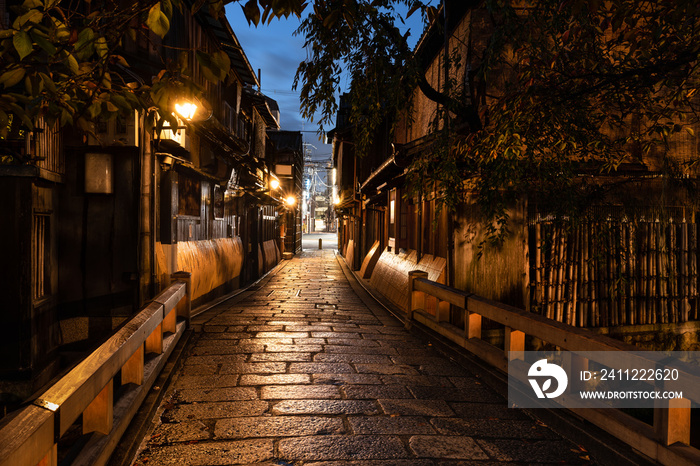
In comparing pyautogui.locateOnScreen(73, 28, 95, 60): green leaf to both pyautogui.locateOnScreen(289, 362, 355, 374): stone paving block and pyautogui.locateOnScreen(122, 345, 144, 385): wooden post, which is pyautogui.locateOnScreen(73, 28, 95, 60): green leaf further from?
pyautogui.locateOnScreen(289, 362, 355, 374): stone paving block

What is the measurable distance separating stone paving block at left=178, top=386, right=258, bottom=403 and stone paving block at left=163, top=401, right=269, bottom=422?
0.15 meters

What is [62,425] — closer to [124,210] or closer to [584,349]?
[584,349]

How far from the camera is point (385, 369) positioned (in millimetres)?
6891

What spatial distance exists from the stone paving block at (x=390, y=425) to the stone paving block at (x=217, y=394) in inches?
59.3

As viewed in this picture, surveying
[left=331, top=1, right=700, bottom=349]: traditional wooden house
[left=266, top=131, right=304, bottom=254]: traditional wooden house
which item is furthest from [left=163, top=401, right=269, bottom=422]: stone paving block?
[left=266, top=131, right=304, bottom=254]: traditional wooden house

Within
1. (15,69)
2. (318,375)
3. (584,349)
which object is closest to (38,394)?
(15,69)

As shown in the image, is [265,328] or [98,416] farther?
[265,328]

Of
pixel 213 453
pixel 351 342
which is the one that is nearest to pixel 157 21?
pixel 213 453

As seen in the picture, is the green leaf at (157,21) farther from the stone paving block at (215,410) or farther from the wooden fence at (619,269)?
the wooden fence at (619,269)

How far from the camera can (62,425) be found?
2900 mm

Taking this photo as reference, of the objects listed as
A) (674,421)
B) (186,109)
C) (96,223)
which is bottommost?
(674,421)

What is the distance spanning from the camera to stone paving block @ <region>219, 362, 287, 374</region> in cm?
660

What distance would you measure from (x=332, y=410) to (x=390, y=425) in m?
0.77

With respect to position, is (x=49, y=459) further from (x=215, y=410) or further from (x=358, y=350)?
(x=358, y=350)
